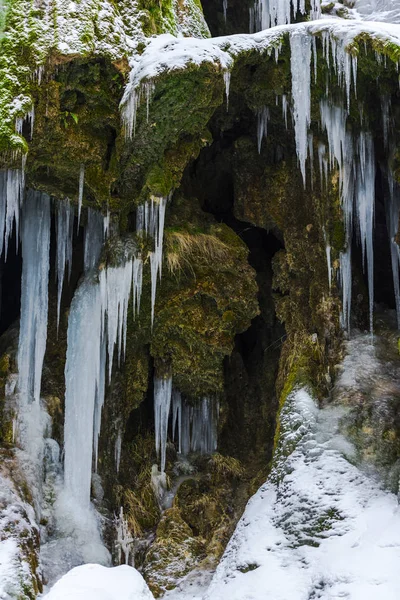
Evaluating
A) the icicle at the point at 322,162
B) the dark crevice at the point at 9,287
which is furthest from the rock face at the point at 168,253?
the dark crevice at the point at 9,287

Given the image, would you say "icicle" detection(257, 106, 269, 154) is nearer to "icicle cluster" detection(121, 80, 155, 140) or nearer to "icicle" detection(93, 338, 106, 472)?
"icicle cluster" detection(121, 80, 155, 140)

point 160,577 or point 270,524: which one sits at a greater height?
point 270,524

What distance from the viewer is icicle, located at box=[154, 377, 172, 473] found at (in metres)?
11.9

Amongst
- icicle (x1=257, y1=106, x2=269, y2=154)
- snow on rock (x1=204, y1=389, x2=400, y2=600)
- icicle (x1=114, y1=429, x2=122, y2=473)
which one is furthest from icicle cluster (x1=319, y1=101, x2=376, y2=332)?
icicle (x1=114, y1=429, x2=122, y2=473)

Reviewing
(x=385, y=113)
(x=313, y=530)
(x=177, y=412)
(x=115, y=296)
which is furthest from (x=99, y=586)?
(x=385, y=113)

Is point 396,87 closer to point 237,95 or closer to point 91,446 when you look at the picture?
point 237,95

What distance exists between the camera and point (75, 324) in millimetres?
11188

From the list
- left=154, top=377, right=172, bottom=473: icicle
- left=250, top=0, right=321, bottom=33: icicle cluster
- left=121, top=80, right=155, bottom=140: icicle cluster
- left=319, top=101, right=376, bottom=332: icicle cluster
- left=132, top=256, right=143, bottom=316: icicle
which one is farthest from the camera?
left=250, top=0, right=321, bottom=33: icicle cluster

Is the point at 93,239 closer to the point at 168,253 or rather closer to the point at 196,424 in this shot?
the point at 168,253

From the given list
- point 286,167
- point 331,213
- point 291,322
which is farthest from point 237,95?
point 291,322

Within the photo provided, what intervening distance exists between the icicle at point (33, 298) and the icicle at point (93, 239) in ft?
2.13

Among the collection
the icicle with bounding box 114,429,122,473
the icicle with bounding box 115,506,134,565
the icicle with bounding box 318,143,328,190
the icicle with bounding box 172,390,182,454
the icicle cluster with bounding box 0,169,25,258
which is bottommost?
the icicle with bounding box 115,506,134,565

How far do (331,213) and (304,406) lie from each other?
9.89 ft

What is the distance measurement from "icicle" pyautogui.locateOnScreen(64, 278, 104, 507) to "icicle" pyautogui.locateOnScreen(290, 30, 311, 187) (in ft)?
12.3
